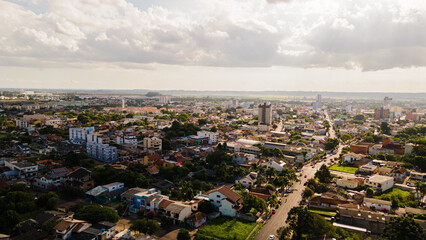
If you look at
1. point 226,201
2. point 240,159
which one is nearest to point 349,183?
point 240,159

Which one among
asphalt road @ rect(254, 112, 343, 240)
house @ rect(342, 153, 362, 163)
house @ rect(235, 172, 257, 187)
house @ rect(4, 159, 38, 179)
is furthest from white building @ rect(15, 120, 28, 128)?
house @ rect(342, 153, 362, 163)

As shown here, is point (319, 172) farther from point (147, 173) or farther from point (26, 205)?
point (26, 205)

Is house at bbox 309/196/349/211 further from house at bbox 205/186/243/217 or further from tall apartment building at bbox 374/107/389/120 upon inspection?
tall apartment building at bbox 374/107/389/120

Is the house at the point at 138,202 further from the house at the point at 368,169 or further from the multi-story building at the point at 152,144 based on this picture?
the house at the point at 368,169

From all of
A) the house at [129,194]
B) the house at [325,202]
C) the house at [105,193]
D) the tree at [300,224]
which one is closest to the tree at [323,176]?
the house at [325,202]

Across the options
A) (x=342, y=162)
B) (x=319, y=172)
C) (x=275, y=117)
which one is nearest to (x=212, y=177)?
(x=319, y=172)

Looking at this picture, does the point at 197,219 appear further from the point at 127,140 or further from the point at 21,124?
the point at 21,124
